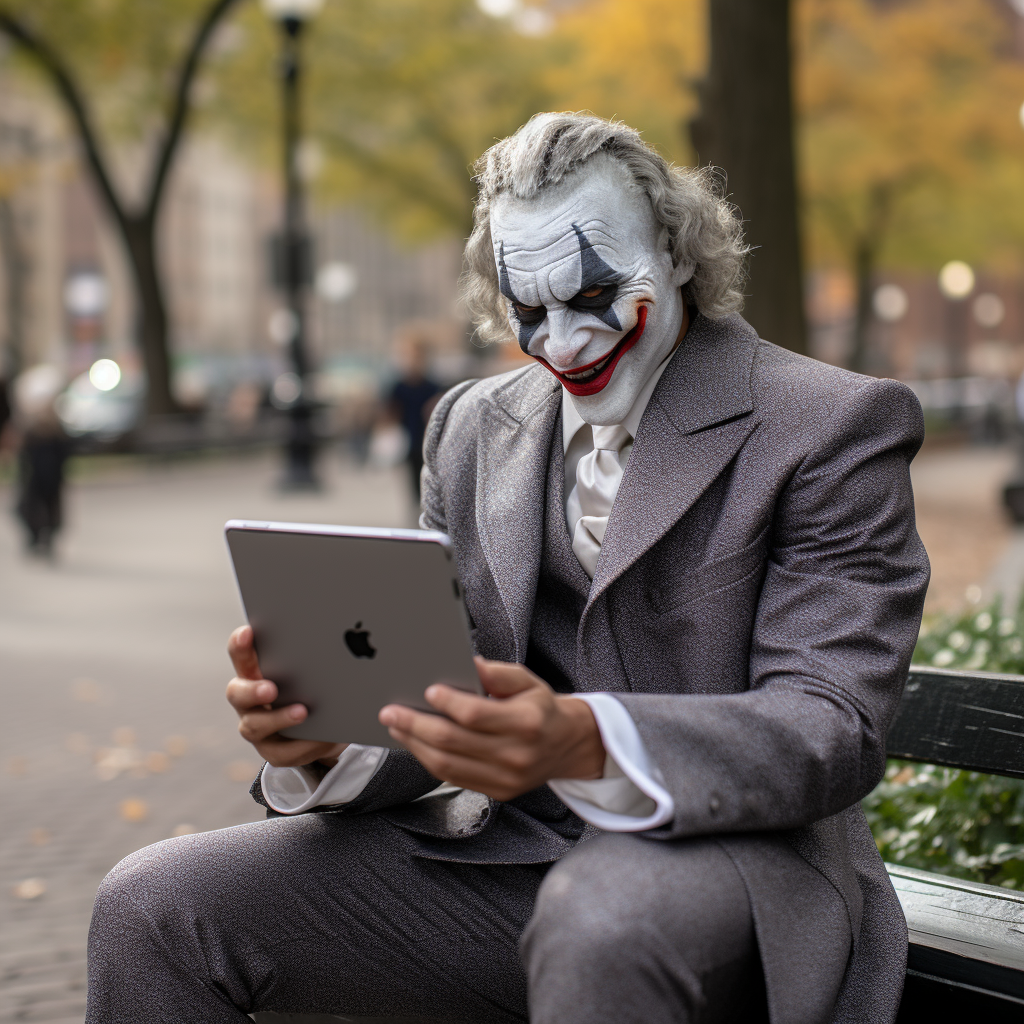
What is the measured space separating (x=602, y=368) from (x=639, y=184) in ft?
0.97

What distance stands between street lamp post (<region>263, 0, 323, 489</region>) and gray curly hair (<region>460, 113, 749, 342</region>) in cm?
1556

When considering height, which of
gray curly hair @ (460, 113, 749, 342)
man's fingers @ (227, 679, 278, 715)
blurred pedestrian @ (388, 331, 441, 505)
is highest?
gray curly hair @ (460, 113, 749, 342)

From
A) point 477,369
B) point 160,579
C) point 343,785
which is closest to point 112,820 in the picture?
point 343,785

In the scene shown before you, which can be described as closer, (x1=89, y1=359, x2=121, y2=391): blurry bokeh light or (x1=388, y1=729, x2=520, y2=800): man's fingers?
(x1=388, y1=729, x2=520, y2=800): man's fingers

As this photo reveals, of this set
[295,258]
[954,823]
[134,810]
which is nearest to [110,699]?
[134,810]

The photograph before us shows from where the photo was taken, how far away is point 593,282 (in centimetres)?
225

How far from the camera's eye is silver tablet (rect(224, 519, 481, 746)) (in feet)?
5.92

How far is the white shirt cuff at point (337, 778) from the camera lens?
228 centimetres

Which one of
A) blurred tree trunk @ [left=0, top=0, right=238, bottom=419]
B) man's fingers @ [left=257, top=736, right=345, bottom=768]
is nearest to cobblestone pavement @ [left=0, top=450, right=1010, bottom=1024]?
man's fingers @ [left=257, top=736, right=345, bottom=768]

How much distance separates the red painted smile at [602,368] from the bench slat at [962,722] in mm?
981

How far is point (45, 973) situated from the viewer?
3.99 metres

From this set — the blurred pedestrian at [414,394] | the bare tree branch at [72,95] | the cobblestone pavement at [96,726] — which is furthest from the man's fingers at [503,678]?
the bare tree branch at [72,95]

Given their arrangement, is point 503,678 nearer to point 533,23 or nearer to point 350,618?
point 350,618

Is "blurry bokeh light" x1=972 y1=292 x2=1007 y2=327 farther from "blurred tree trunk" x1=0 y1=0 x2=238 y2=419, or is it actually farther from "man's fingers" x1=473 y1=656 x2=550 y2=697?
"man's fingers" x1=473 y1=656 x2=550 y2=697
